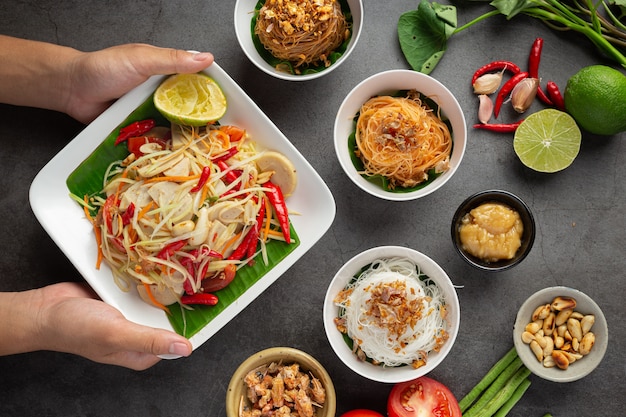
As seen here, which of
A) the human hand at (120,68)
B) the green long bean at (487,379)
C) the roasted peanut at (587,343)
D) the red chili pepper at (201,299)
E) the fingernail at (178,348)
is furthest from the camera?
the green long bean at (487,379)

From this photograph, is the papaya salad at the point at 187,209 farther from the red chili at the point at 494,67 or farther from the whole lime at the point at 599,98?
the whole lime at the point at 599,98

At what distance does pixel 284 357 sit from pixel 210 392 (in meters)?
0.53

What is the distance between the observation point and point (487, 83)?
125 inches

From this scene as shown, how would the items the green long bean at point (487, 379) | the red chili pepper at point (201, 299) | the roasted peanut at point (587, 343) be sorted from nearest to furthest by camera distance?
the red chili pepper at point (201, 299)
the roasted peanut at point (587, 343)
the green long bean at point (487, 379)

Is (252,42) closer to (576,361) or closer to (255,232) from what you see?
(255,232)

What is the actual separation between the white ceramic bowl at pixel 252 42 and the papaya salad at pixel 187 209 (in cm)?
36

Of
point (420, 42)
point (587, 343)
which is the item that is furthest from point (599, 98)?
point (587, 343)

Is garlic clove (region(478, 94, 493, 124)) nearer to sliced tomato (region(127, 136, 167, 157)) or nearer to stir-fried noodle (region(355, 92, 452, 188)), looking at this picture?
stir-fried noodle (region(355, 92, 452, 188))

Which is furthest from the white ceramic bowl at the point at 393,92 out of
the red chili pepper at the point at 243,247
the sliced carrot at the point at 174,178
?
the sliced carrot at the point at 174,178

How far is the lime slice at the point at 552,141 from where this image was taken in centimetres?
307

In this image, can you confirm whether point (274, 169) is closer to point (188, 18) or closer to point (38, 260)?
point (188, 18)

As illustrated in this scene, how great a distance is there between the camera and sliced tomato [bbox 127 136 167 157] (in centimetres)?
288

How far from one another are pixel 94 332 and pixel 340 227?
131cm

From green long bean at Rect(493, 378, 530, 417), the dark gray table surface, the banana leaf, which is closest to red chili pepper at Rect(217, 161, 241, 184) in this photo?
the banana leaf
